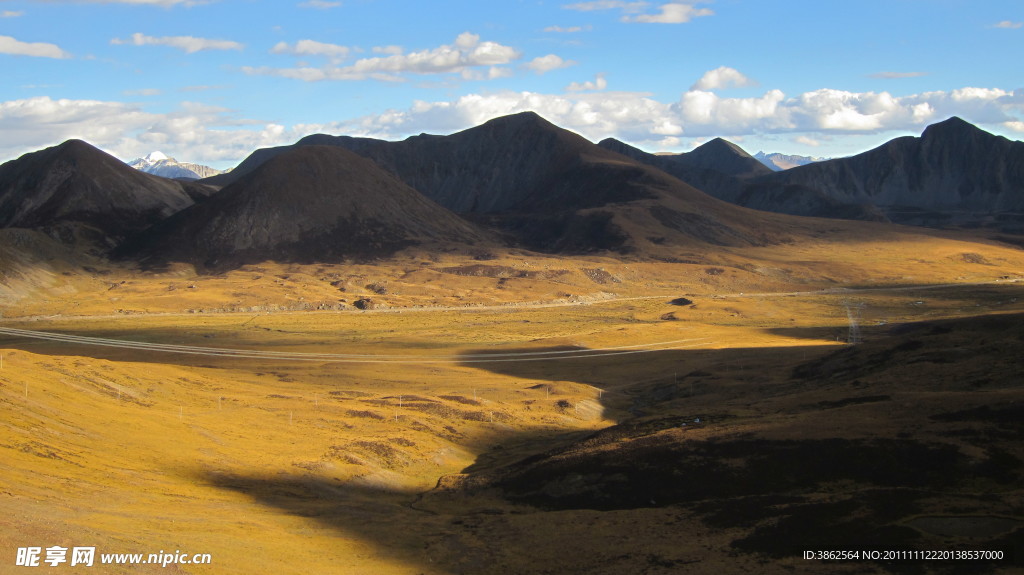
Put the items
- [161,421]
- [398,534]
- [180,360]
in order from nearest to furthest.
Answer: [398,534]
[161,421]
[180,360]

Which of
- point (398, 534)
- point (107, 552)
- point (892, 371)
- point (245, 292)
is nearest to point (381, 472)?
point (398, 534)

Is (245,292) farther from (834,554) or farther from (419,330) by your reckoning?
(834,554)

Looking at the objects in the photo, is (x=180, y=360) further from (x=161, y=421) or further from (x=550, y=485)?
(x=550, y=485)

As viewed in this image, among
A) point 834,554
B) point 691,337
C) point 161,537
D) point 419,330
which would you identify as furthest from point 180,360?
point 834,554

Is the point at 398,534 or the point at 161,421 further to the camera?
the point at 161,421

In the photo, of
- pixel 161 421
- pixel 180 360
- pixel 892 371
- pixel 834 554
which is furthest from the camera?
pixel 180 360

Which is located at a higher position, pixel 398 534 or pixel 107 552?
pixel 107 552
